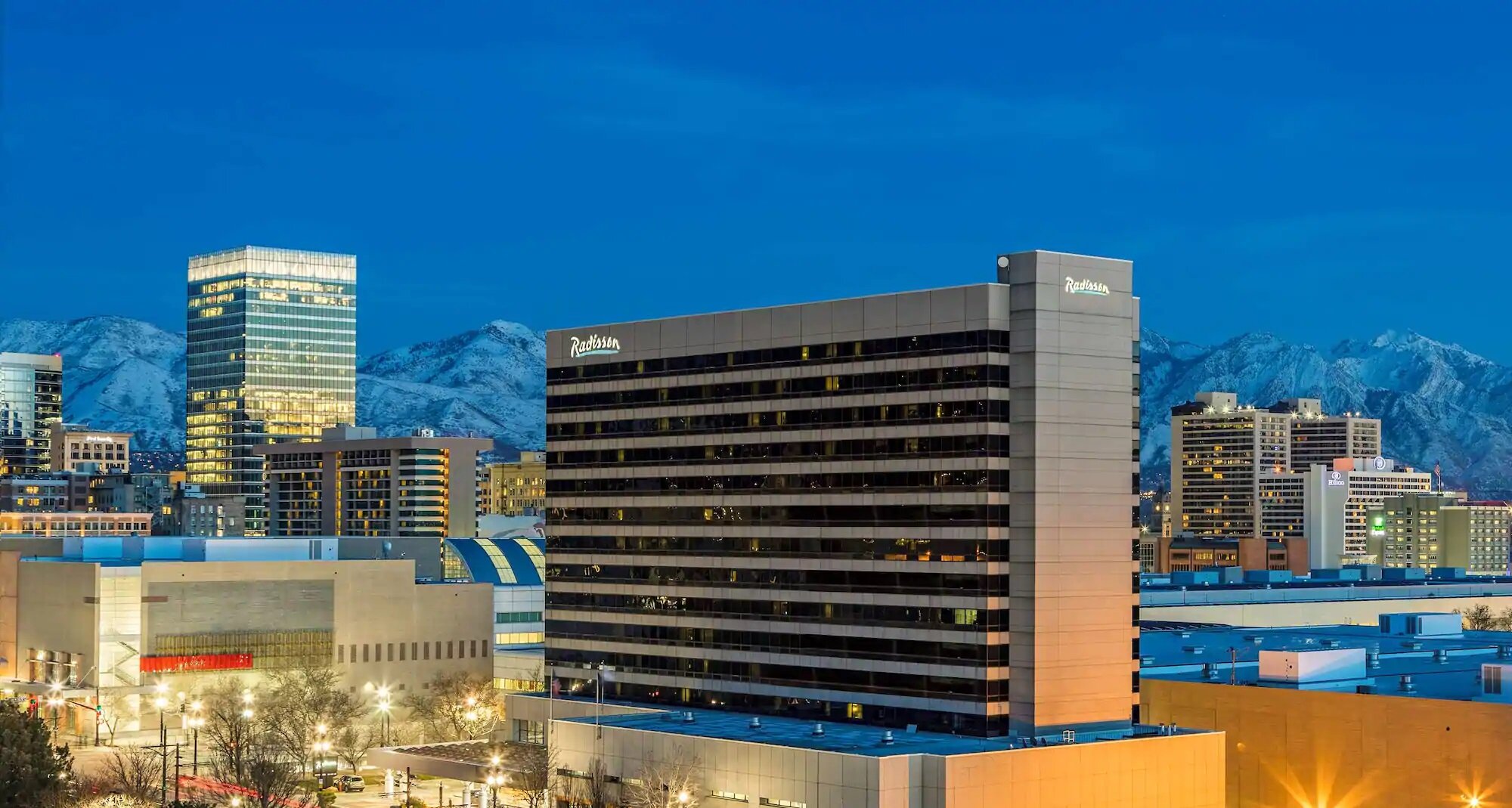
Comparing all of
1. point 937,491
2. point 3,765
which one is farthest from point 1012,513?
point 3,765

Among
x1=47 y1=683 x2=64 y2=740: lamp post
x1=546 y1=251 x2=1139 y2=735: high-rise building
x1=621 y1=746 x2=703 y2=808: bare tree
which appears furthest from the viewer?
x1=47 y1=683 x2=64 y2=740: lamp post

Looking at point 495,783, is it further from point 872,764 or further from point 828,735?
A: point 872,764

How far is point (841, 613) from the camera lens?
14950 cm

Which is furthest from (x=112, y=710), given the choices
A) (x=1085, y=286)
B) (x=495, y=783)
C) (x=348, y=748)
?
(x=1085, y=286)

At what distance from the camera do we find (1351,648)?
16312 centimetres

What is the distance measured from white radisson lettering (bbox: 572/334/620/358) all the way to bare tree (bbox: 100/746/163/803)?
4637 centimetres

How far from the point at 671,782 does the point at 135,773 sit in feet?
132

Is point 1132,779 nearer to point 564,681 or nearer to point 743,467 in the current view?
point 743,467

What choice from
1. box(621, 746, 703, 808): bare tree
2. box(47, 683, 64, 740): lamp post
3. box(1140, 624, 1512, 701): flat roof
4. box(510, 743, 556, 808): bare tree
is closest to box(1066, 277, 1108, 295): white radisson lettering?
box(1140, 624, 1512, 701): flat roof

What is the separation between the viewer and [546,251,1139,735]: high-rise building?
460 feet

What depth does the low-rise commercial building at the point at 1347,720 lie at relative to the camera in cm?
13450

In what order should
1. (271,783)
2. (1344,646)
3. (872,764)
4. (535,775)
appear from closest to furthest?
(872,764), (271,783), (535,775), (1344,646)

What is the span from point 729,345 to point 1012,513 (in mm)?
28565

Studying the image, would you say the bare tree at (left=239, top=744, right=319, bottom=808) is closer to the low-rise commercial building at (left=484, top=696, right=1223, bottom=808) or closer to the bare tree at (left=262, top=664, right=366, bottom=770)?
the bare tree at (left=262, top=664, right=366, bottom=770)
